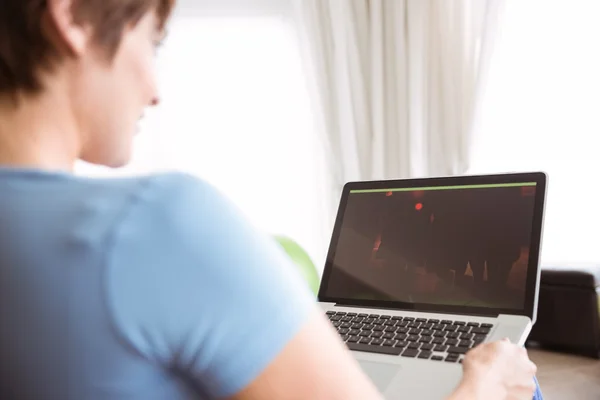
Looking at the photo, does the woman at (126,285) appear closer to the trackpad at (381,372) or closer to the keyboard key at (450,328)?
the trackpad at (381,372)

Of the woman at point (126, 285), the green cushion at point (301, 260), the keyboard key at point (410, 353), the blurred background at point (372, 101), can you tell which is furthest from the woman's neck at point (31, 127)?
the blurred background at point (372, 101)

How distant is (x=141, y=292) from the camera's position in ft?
1.41

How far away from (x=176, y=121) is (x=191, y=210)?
2907 millimetres

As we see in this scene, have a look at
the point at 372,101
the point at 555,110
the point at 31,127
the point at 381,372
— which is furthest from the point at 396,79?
the point at 31,127

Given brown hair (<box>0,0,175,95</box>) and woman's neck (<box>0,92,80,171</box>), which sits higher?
brown hair (<box>0,0,175,95</box>)

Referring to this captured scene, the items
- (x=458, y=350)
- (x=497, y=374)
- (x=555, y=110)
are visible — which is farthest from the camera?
(x=555, y=110)

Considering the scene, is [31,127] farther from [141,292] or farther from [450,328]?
[450,328]

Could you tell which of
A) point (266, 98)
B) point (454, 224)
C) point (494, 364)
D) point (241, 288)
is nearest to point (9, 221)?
point (241, 288)

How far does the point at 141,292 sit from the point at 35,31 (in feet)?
0.75

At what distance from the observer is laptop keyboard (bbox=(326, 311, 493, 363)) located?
3.02 ft

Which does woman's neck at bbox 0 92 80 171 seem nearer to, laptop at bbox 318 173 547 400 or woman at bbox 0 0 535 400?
woman at bbox 0 0 535 400

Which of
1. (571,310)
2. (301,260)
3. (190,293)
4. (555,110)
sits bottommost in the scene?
(571,310)

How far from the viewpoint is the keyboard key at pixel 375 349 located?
95 cm

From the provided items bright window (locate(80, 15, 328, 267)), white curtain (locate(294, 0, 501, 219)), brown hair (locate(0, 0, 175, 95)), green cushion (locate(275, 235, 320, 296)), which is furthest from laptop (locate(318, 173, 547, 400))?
bright window (locate(80, 15, 328, 267))
